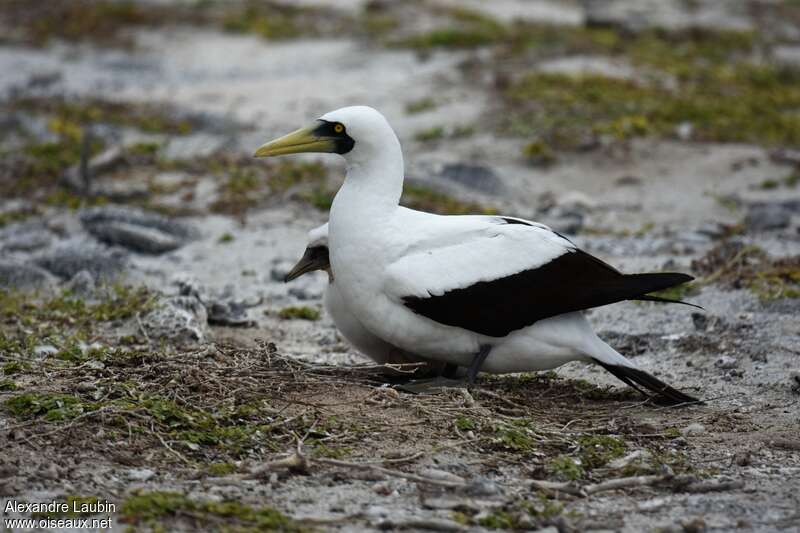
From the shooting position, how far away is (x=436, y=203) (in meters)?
11.1

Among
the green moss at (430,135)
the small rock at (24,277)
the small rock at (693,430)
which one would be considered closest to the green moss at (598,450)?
the small rock at (693,430)

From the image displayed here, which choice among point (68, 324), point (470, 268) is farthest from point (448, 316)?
point (68, 324)

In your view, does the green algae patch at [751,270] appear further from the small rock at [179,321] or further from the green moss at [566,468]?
the small rock at [179,321]

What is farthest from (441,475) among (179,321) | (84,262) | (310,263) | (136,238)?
(136,238)

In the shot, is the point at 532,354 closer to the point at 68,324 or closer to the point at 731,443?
the point at 731,443

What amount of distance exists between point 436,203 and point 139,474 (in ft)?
20.6

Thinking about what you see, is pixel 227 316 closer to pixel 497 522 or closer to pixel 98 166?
pixel 497 522

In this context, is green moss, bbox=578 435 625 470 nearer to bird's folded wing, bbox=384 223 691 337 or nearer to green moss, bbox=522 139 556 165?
bird's folded wing, bbox=384 223 691 337

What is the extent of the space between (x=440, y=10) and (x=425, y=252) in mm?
12910

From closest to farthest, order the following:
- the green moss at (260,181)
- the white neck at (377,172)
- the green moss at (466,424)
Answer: the green moss at (466,424), the white neck at (377,172), the green moss at (260,181)

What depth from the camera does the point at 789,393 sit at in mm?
6734

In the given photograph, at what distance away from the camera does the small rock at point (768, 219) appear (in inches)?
413

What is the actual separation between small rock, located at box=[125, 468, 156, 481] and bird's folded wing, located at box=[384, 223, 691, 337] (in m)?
1.78

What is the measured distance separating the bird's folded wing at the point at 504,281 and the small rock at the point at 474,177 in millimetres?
5192
